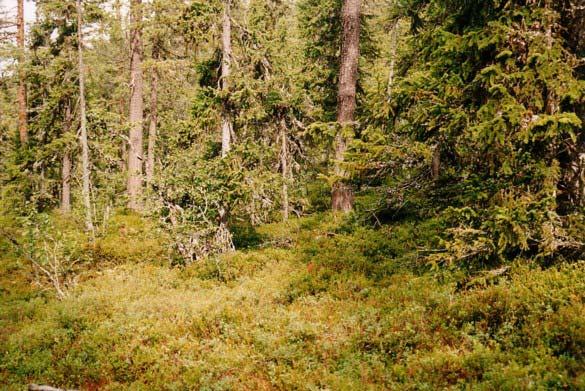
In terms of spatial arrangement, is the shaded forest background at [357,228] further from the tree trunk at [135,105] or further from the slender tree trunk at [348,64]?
the tree trunk at [135,105]

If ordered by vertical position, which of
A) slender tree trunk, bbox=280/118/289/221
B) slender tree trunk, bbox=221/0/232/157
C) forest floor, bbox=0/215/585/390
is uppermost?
slender tree trunk, bbox=221/0/232/157

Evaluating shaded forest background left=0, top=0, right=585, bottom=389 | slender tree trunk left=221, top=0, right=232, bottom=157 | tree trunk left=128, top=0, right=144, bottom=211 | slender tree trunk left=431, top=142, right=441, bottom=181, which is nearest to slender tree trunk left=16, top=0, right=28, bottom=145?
shaded forest background left=0, top=0, right=585, bottom=389

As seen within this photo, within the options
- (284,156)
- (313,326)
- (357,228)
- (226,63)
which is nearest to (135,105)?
(284,156)

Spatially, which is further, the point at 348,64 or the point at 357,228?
the point at 348,64

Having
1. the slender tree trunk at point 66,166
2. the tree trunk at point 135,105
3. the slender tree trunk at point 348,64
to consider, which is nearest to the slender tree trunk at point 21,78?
the slender tree trunk at point 66,166

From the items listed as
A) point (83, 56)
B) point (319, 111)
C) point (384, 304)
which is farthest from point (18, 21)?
point (384, 304)

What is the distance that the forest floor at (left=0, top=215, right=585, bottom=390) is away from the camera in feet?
19.7

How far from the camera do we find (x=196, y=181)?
1234 centimetres

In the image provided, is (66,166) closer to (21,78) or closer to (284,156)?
(21,78)

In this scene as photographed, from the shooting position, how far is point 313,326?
7641mm

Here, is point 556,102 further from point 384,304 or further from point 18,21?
point 18,21

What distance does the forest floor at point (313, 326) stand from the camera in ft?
19.7

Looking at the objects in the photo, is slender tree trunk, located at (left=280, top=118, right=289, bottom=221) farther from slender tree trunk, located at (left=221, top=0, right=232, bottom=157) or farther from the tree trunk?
the tree trunk

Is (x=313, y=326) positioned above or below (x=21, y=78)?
below
